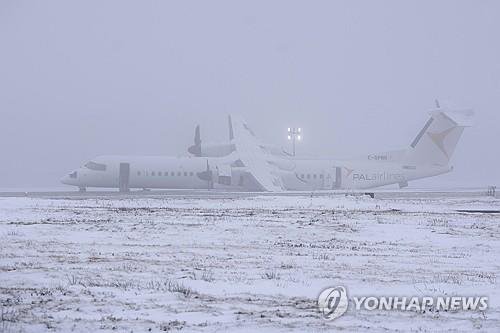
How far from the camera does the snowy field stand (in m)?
7.65

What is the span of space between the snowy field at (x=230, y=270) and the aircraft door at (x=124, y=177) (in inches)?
941

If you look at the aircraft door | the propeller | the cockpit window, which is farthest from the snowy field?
the cockpit window

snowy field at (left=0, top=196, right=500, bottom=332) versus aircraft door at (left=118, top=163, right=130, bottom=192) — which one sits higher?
aircraft door at (left=118, top=163, right=130, bottom=192)

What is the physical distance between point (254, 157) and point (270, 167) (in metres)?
1.47

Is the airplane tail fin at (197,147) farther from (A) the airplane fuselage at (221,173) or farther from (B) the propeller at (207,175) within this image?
(B) the propeller at (207,175)

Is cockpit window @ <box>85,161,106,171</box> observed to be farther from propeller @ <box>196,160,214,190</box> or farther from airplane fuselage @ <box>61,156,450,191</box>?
propeller @ <box>196,160,214,190</box>

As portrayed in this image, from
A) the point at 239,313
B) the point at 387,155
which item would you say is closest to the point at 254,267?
the point at 239,313

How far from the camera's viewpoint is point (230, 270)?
1138 centimetres

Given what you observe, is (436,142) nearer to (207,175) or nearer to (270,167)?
(270,167)

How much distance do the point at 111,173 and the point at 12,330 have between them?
1606 inches

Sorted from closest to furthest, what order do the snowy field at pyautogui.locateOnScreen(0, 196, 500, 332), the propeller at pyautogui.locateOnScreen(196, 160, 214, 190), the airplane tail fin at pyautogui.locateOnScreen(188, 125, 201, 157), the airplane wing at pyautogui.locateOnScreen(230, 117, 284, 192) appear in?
the snowy field at pyautogui.locateOnScreen(0, 196, 500, 332) < the airplane wing at pyautogui.locateOnScreen(230, 117, 284, 192) < the propeller at pyautogui.locateOnScreen(196, 160, 214, 190) < the airplane tail fin at pyautogui.locateOnScreen(188, 125, 201, 157)

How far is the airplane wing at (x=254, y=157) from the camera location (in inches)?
1565

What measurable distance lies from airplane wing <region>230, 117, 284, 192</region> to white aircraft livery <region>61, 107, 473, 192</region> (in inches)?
3.4

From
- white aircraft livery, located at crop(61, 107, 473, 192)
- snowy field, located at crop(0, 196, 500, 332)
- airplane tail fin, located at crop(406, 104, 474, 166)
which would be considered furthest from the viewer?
airplane tail fin, located at crop(406, 104, 474, 166)
